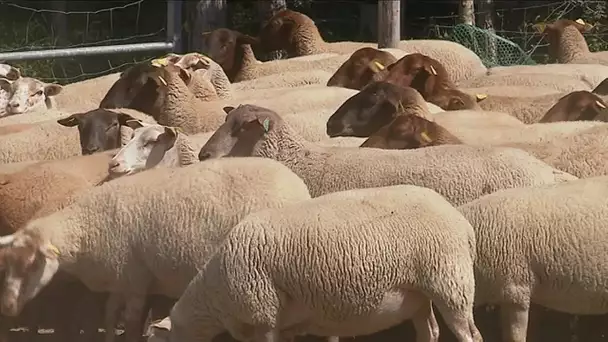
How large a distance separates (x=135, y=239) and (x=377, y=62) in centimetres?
397

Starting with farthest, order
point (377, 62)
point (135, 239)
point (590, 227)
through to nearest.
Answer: point (377, 62) < point (135, 239) < point (590, 227)

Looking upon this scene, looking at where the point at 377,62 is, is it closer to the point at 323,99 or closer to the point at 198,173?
the point at 323,99

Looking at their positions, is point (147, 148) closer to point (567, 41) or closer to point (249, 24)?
point (567, 41)

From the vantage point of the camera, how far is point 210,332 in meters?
5.60

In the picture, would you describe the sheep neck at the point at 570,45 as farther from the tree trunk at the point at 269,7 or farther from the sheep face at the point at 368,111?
the sheep face at the point at 368,111

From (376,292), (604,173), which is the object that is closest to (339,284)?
(376,292)

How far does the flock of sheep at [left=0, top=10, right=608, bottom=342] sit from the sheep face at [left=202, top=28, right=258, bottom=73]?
1.76 m

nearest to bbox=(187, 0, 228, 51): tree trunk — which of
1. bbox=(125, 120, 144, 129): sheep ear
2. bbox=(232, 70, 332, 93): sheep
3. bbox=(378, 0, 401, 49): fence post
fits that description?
bbox=(232, 70, 332, 93): sheep

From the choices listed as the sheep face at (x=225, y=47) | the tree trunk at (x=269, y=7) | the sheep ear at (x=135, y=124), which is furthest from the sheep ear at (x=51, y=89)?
the tree trunk at (x=269, y=7)

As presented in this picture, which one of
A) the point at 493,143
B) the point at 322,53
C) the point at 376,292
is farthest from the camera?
the point at 322,53

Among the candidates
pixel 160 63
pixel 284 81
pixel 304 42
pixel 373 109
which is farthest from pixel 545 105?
pixel 304 42

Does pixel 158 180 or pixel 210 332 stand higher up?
pixel 158 180

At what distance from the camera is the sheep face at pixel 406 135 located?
23.9ft

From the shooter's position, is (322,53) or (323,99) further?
(322,53)
